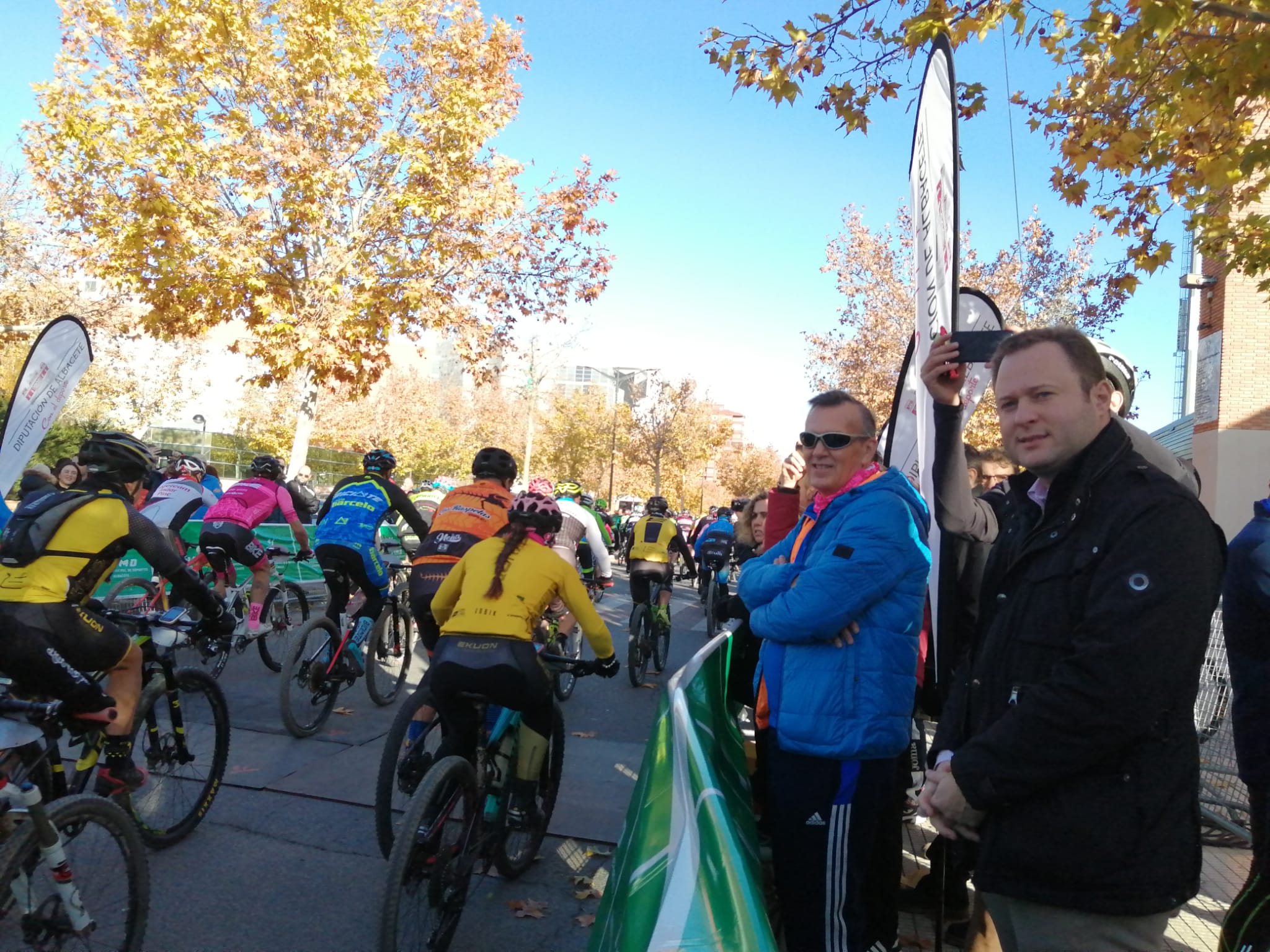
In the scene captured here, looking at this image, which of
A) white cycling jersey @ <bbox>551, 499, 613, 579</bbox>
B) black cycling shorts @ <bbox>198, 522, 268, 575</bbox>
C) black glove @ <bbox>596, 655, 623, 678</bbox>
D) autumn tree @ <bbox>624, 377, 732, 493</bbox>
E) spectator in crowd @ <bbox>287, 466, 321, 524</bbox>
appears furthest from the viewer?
autumn tree @ <bbox>624, 377, 732, 493</bbox>

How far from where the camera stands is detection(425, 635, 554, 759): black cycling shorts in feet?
13.0

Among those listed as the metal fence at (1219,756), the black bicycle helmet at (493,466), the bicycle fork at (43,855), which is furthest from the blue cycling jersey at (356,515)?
the metal fence at (1219,756)

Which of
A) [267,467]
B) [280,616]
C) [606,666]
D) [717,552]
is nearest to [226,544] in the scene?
[267,467]

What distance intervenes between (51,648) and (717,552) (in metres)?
11.0

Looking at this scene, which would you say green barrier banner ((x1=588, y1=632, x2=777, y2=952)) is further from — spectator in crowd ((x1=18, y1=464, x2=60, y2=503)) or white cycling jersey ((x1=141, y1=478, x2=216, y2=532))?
spectator in crowd ((x1=18, y1=464, x2=60, y2=503))

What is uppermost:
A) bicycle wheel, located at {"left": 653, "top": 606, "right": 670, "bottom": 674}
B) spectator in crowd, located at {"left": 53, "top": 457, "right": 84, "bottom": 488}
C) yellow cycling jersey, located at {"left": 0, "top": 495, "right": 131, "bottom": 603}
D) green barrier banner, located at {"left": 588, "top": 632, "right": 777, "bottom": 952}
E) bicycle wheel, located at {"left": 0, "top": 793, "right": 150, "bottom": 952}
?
spectator in crowd, located at {"left": 53, "top": 457, "right": 84, "bottom": 488}

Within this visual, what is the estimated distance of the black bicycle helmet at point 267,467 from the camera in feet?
28.9

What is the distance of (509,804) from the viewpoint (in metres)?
4.34

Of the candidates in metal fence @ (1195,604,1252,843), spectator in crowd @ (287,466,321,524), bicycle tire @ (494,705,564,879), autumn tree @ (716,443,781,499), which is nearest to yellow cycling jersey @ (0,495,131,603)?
bicycle tire @ (494,705,564,879)

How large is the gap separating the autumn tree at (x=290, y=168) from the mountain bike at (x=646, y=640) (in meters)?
8.18

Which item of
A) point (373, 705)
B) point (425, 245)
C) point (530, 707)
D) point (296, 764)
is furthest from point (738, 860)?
point (425, 245)

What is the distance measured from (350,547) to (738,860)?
221 inches

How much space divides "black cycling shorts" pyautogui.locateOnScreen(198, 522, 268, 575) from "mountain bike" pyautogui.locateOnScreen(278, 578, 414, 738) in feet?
4.73

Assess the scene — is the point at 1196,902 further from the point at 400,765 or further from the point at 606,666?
the point at 400,765
